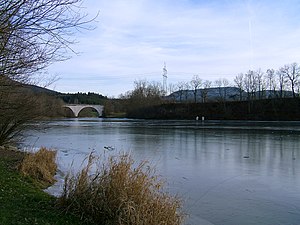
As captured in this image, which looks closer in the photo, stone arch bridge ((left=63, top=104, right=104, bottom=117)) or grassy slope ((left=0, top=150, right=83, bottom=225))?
grassy slope ((left=0, top=150, right=83, bottom=225))

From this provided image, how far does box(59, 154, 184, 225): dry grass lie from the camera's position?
6.54 metres

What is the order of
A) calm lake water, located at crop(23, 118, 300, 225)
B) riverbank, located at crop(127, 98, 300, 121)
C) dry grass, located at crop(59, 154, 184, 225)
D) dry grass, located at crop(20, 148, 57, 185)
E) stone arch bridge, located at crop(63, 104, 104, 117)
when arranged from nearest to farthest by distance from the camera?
dry grass, located at crop(59, 154, 184, 225) → calm lake water, located at crop(23, 118, 300, 225) → dry grass, located at crop(20, 148, 57, 185) → riverbank, located at crop(127, 98, 300, 121) → stone arch bridge, located at crop(63, 104, 104, 117)

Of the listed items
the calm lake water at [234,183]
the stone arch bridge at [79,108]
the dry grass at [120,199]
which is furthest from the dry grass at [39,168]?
the stone arch bridge at [79,108]

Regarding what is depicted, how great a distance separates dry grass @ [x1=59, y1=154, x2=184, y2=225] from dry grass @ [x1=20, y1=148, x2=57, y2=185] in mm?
4894

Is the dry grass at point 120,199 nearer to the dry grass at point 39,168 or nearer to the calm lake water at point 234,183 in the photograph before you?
the calm lake water at point 234,183

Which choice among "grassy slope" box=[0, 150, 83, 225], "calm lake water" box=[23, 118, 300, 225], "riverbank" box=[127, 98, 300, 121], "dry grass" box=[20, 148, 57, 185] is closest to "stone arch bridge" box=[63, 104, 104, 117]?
"riverbank" box=[127, 98, 300, 121]

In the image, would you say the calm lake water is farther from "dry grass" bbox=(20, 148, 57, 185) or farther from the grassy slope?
the grassy slope

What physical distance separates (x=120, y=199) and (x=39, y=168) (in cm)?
665

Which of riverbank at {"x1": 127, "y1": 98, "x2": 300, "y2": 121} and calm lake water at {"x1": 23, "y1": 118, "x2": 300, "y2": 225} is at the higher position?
riverbank at {"x1": 127, "y1": 98, "x2": 300, "y2": 121}

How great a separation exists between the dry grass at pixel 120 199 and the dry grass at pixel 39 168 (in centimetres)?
489

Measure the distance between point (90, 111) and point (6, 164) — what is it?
13874 cm

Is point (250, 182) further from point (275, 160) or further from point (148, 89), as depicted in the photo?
point (148, 89)

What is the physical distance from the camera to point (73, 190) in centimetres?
737

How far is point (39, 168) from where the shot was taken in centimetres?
1243
